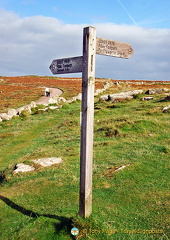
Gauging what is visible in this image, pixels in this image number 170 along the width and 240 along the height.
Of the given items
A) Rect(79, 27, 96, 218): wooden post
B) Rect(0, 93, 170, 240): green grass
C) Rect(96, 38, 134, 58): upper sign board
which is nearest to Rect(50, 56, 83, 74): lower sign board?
Rect(79, 27, 96, 218): wooden post

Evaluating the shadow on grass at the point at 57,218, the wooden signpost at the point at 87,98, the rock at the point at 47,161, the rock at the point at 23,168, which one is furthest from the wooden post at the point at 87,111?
the rock at the point at 47,161

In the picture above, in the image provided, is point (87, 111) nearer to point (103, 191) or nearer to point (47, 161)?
point (103, 191)

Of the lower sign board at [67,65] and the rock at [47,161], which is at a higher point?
the lower sign board at [67,65]

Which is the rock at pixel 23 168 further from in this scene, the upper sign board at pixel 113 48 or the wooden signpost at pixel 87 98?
the upper sign board at pixel 113 48

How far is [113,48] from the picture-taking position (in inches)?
→ 239

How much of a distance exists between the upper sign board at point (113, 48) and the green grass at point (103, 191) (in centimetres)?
359

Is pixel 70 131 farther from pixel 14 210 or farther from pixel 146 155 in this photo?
pixel 14 210

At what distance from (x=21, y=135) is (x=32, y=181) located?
10.9m

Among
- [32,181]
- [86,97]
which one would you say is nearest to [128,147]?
[32,181]

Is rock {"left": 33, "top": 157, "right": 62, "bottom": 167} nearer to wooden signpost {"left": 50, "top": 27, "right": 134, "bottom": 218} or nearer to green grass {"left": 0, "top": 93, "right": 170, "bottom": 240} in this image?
green grass {"left": 0, "top": 93, "right": 170, "bottom": 240}

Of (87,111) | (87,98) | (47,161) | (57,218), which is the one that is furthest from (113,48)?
(47,161)

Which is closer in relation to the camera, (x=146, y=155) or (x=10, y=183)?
(x=10, y=183)

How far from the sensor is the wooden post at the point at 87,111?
539 centimetres

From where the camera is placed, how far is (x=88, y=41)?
5.37 m
